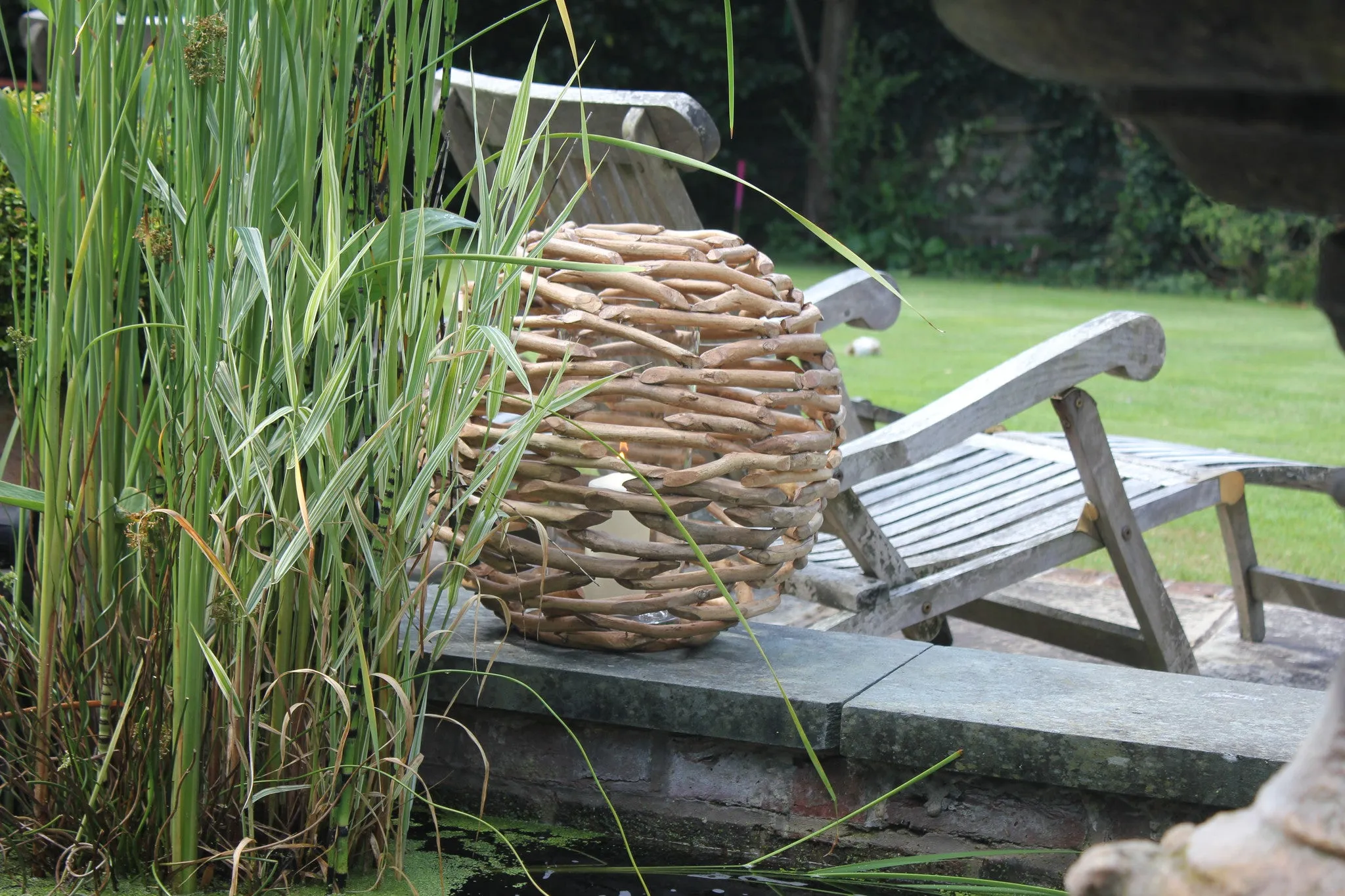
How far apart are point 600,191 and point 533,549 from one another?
1.36 m

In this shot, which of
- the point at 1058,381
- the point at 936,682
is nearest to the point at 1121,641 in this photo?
the point at 1058,381

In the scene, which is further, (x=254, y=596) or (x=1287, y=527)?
(x=1287, y=527)

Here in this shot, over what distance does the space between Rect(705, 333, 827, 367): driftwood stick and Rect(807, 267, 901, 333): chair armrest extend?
1.06 meters

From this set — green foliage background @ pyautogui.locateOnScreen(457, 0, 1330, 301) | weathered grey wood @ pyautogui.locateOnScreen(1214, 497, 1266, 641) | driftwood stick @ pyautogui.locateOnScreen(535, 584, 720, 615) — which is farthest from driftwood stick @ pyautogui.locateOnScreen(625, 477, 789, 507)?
green foliage background @ pyautogui.locateOnScreen(457, 0, 1330, 301)

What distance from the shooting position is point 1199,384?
5.88 meters

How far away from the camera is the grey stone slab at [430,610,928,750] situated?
4.30 ft

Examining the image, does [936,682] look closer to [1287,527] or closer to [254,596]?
[254,596]

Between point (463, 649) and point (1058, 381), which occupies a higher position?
point (1058, 381)

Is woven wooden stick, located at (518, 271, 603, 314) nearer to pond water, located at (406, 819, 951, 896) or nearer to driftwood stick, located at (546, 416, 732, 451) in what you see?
driftwood stick, located at (546, 416, 732, 451)

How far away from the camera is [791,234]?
12805 millimetres

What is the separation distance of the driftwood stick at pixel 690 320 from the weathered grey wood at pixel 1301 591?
5.48 feet

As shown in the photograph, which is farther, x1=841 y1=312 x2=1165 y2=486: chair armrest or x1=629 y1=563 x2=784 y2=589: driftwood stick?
x1=841 y1=312 x2=1165 y2=486: chair armrest

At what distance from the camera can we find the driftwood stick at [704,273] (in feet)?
4.41

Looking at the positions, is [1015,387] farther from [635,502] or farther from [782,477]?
[635,502]
